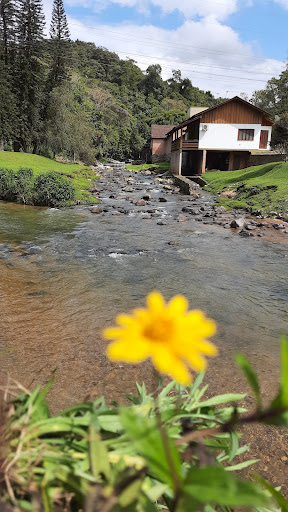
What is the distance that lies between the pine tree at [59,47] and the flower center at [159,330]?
4806 cm

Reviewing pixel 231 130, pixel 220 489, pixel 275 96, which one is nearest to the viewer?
pixel 220 489

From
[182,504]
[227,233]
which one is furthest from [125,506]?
[227,233]

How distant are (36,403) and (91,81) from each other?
258ft

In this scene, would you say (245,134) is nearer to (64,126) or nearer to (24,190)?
(64,126)

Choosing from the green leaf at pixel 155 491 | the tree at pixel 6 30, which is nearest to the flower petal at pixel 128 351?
the green leaf at pixel 155 491

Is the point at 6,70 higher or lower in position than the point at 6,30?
lower

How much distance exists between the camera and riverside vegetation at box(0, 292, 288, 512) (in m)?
0.56

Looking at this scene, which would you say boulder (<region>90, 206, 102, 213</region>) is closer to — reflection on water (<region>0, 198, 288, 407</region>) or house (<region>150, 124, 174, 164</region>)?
reflection on water (<region>0, 198, 288, 407</region>)

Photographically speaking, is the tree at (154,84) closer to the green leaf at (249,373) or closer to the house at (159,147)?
the house at (159,147)

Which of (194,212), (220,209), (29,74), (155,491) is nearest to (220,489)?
(155,491)

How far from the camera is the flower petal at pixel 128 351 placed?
1.85ft

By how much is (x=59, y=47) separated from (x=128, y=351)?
4978 cm

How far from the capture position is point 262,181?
23.5 metres

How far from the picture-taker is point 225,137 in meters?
36.0
